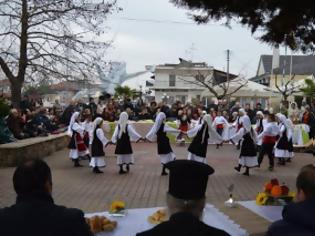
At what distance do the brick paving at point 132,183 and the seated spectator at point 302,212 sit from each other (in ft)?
19.4

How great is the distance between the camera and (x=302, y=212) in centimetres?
369

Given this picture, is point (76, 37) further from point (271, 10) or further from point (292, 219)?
point (292, 219)

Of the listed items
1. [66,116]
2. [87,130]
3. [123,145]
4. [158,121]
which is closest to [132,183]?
[123,145]

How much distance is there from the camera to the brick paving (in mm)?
10828

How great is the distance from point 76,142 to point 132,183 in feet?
14.4

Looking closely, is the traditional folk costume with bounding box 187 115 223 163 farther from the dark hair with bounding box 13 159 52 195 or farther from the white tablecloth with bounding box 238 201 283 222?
the dark hair with bounding box 13 159 52 195

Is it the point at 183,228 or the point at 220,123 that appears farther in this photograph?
the point at 220,123

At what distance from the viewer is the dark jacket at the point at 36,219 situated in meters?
3.16

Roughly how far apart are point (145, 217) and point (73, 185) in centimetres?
683

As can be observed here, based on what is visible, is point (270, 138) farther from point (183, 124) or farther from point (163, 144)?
point (183, 124)

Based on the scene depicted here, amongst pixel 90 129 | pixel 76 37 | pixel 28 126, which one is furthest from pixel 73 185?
pixel 76 37

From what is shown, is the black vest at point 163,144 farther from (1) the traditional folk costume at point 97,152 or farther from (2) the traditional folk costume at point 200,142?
(1) the traditional folk costume at point 97,152

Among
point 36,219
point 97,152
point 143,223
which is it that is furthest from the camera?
point 97,152

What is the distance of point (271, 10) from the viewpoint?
6242mm
